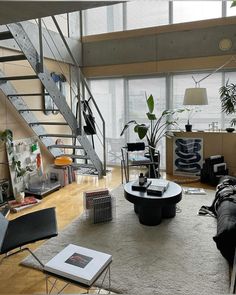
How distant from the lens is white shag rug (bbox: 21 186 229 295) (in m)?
2.14

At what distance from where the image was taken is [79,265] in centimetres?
173

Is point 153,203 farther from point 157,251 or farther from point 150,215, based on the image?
point 157,251

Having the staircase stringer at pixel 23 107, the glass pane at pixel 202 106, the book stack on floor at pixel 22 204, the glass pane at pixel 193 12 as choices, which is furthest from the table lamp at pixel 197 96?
the book stack on floor at pixel 22 204

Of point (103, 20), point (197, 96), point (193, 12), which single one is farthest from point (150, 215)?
point (103, 20)

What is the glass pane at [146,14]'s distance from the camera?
5586mm

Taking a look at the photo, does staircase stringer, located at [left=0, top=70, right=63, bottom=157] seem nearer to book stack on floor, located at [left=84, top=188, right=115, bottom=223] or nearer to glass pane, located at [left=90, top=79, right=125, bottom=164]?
glass pane, located at [left=90, top=79, right=125, bottom=164]

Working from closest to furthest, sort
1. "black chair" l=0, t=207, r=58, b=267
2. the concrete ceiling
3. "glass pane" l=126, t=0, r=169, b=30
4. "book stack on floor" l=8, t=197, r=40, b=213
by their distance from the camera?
the concrete ceiling
"black chair" l=0, t=207, r=58, b=267
"book stack on floor" l=8, t=197, r=40, b=213
"glass pane" l=126, t=0, r=169, b=30

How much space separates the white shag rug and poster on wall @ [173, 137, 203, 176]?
1.80 m

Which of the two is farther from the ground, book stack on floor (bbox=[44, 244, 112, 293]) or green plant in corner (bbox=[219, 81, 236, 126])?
green plant in corner (bbox=[219, 81, 236, 126])

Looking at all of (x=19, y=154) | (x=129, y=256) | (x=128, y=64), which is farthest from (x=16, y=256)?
(x=128, y=64)

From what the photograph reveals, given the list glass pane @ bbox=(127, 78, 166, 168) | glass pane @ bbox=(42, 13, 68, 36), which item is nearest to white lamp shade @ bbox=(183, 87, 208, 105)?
glass pane @ bbox=(127, 78, 166, 168)

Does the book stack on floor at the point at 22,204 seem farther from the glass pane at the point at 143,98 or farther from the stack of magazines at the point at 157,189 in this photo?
the glass pane at the point at 143,98

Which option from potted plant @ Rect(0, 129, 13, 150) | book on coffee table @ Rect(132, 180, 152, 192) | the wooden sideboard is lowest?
book on coffee table @ Rect(132, 180, 152, 192)

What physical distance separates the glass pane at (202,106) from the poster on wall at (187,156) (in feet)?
1.54
